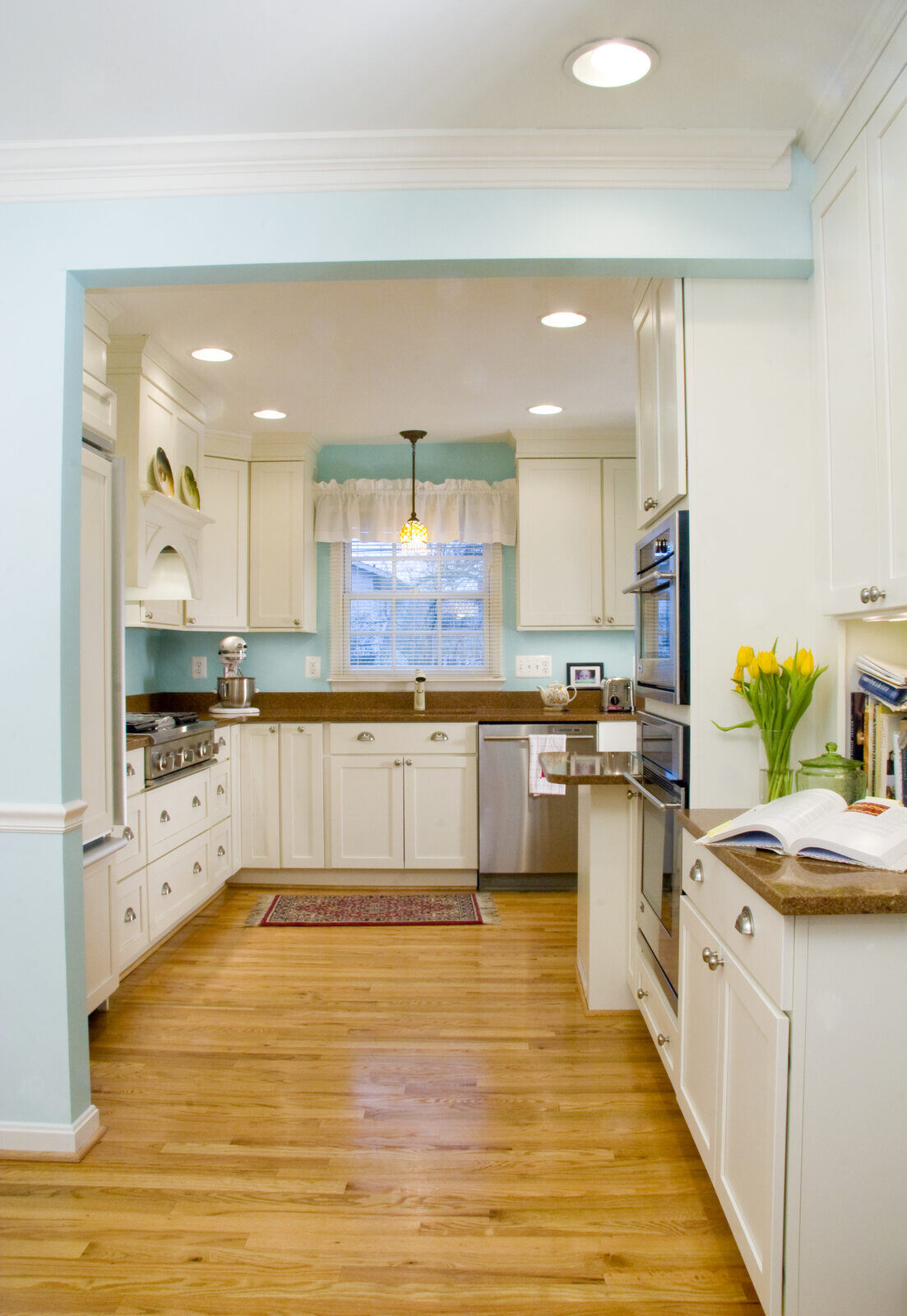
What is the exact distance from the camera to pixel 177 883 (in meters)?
3.72

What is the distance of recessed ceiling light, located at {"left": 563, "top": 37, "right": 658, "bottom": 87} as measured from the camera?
5.90 feet

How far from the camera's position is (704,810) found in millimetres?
2164

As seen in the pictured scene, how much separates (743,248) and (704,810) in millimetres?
1362

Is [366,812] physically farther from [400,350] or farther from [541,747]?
[400,350]

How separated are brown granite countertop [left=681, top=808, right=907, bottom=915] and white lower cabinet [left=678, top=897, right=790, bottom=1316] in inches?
7.1

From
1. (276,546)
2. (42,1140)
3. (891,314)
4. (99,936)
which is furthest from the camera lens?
(276,546)

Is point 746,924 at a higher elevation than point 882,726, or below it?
below

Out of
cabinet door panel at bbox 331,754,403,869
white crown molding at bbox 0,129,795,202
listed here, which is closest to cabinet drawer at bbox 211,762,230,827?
cabinet door panel at bbox 331,754,403,869

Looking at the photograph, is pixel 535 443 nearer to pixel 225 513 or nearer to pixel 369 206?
pixel 225 513

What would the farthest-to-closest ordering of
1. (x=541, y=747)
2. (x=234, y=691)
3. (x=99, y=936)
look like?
(x=234, y=691) → (x=541, y=747) → (x=99, y=936)

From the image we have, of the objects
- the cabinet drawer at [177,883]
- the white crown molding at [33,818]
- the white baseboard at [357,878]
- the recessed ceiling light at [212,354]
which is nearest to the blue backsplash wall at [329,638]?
the white baseboard at [357,878]

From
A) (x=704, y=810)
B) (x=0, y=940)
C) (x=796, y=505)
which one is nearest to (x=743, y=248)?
(x=796, y=505)

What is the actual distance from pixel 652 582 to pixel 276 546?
2.86 meters

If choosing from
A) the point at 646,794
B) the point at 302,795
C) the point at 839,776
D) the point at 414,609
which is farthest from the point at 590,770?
the point at 414,609
